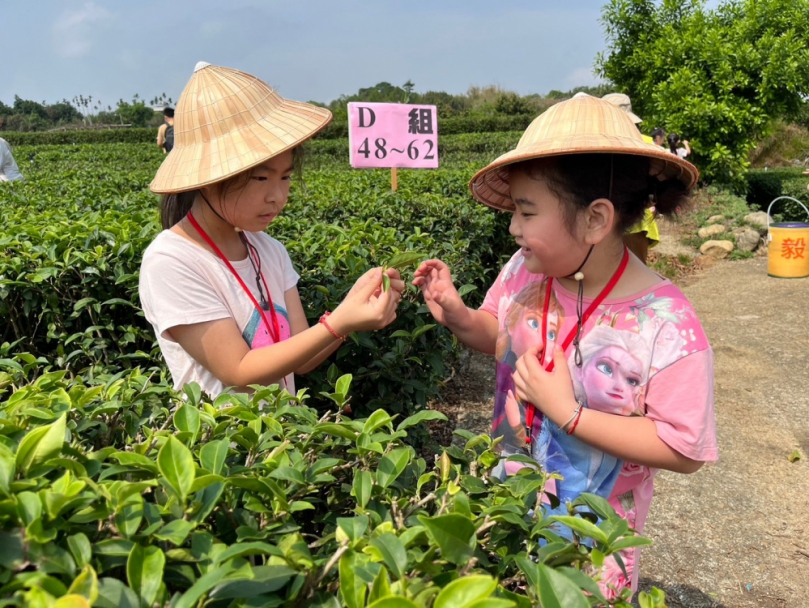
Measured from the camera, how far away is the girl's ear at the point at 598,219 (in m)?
1.60

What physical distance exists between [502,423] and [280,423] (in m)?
0.77

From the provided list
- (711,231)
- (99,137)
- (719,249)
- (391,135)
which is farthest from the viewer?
(99,137)

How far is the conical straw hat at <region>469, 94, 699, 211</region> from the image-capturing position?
60.7 inches

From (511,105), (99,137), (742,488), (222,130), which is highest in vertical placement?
(511,105)

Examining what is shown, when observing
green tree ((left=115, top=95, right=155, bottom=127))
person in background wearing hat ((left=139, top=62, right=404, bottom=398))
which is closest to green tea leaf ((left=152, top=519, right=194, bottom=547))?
person in background wearing hat ((left=139, top=62, right=404, bottom=398))

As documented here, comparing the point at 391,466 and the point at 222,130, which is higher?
the point at 222,130

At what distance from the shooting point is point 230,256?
1958 millimetres

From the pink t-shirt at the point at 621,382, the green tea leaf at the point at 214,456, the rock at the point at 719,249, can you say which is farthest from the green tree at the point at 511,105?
the green tea leaf at the point at 214,456

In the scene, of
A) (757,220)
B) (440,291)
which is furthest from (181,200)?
(757,220)

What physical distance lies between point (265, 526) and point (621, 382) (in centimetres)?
98

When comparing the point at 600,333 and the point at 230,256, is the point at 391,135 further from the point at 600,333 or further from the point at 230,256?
the point at 600,333

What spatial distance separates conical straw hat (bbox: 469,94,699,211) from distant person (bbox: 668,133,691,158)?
959 cm

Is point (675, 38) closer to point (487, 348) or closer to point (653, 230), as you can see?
point (653, 230)

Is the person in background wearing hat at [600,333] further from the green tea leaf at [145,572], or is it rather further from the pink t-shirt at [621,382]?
the green tea leaf at [145,572]
